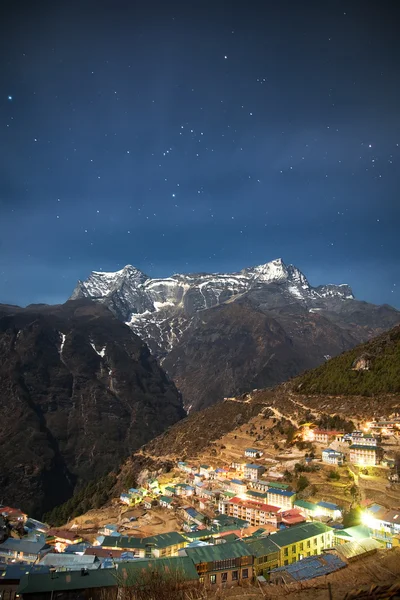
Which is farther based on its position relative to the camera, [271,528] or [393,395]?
[393,395]

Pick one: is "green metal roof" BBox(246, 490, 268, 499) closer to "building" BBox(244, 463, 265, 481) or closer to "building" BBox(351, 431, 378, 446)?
"building" BBox(244, 463, 265, 481)

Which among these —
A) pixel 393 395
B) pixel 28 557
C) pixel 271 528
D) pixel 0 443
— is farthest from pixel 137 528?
pixel 0 443

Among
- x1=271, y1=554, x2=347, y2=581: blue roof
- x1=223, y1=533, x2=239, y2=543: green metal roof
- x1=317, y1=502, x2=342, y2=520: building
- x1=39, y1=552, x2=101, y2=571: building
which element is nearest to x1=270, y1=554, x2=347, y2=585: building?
x1=271, y1=554, x2=347, y2=581: blue roof

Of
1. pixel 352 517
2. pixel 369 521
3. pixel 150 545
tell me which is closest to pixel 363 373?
pixel 352 517

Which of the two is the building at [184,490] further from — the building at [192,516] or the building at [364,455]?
the building at [364,455]

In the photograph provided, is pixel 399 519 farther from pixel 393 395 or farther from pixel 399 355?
pixel 399 355

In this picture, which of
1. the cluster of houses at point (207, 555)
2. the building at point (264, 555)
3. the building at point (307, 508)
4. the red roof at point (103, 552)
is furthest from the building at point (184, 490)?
the building at point (264, 555)
